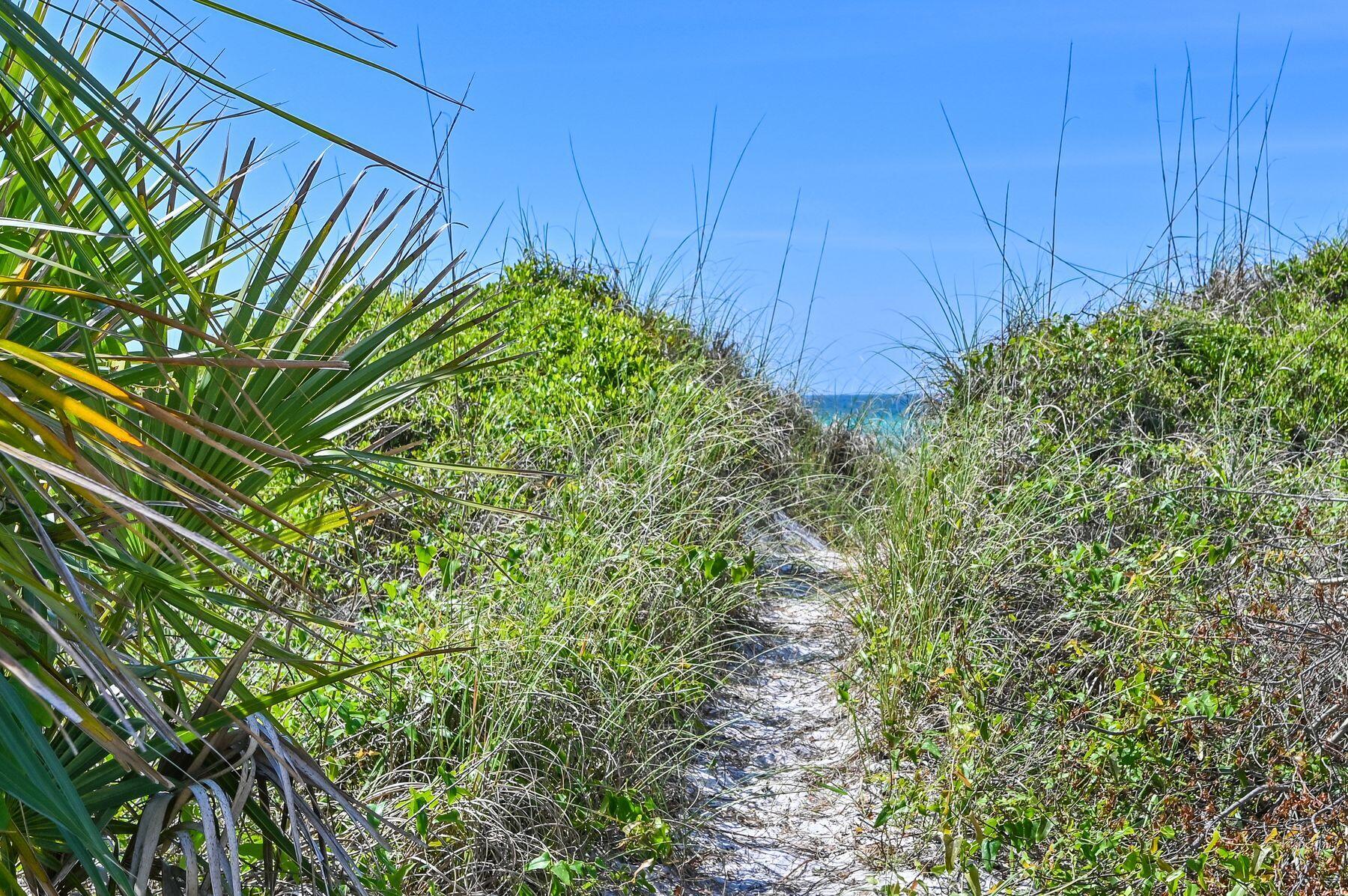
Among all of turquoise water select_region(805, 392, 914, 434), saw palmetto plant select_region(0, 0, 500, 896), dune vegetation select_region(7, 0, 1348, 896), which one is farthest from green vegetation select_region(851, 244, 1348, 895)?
saw palmetto plant select_region(0, 0, 500, 896)

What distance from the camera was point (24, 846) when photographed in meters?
1.47

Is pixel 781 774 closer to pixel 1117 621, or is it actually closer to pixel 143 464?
pixel 1117 621

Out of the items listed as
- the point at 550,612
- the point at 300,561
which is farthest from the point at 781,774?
the point at 300,561

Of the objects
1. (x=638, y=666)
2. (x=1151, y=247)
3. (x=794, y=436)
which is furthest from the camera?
(x=794, y=436)

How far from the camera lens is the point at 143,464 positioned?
1.13 m

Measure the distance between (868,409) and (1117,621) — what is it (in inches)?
203

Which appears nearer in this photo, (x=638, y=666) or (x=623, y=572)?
(x=638, y=666)

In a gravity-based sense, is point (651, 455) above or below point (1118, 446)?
below

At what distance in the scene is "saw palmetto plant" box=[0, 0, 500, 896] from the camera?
1.10m

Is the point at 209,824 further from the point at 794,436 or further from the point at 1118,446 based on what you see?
the point at 794,436

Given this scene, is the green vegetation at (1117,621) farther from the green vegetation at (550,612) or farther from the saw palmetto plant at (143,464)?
the saw palmetto plant at (143,464)

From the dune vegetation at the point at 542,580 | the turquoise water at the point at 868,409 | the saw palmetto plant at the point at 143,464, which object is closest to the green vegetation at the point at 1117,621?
the dune vegetation at the point at 542,580

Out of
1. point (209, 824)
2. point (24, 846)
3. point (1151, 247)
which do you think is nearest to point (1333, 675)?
point (209, 824)

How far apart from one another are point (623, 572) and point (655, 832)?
4.80 feet
